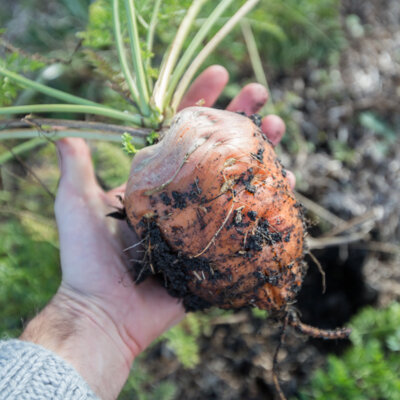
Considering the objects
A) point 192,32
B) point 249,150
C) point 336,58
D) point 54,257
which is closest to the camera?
point 249,150

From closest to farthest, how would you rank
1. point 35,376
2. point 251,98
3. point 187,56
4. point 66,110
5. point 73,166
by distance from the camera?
point 35,376
point 66,110
point 187,56
point 73,166
point 251,98

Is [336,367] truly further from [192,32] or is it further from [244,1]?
[192,32]

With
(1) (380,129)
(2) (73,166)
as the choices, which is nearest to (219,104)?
(1) (380,129)

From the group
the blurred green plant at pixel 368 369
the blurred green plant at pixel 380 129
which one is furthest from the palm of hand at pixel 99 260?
the blurred green plant at pixel 380 129

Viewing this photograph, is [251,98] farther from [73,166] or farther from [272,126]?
[73,166]

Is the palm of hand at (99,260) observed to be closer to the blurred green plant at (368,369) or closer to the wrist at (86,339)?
the wrist at (86,339)

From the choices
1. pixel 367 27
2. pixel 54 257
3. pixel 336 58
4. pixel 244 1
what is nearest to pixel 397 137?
pixel 336 58
